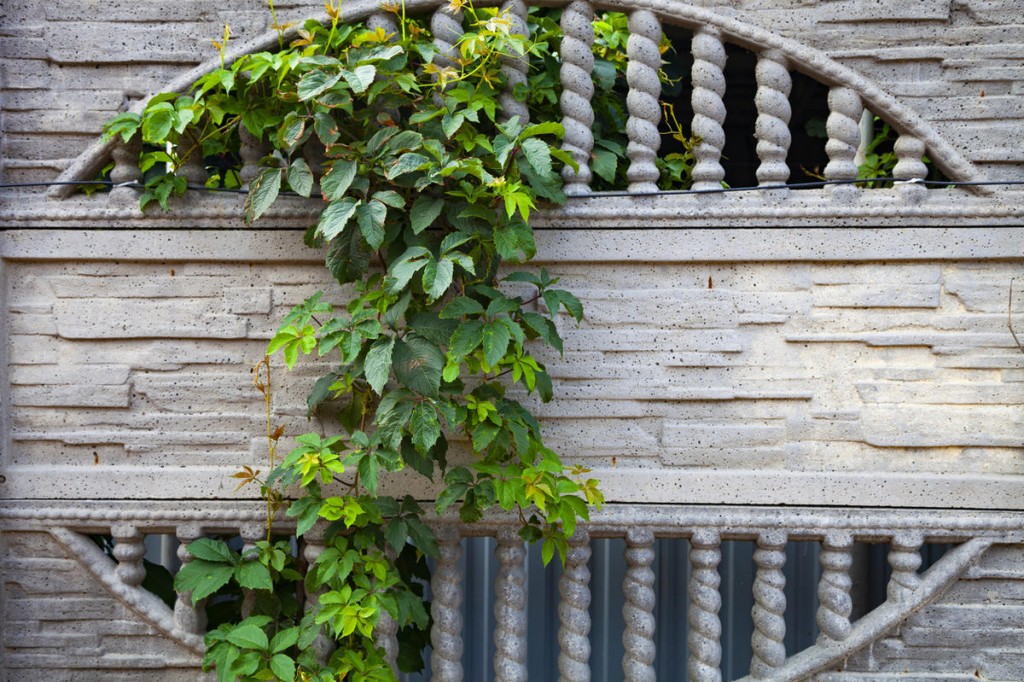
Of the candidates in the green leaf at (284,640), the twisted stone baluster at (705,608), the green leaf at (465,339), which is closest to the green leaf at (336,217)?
the green leaf at (465,339)

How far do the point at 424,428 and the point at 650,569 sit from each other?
0.79 meters

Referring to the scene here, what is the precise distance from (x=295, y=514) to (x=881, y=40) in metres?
1.99

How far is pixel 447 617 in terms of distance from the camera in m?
2.40

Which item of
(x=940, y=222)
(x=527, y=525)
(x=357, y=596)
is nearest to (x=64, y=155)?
(x=357, y=596)

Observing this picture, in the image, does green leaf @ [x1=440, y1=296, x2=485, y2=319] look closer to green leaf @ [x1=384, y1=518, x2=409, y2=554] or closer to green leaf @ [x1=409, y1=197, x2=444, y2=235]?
green leaf @ [x1=409, y1=197, x2=444, y2=235]

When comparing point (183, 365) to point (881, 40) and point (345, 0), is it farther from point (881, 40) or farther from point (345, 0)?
point (881, 40)

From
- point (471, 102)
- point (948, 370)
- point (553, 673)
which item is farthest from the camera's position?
point (553, 673)

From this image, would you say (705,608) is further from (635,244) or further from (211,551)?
(211,551)

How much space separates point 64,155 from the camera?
7.69ft

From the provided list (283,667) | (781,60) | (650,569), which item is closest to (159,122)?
(283,667)

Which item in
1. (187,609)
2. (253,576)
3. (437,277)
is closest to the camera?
(437,277)

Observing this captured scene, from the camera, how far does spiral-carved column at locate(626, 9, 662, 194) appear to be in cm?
231

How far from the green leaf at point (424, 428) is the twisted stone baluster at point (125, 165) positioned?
1021mm

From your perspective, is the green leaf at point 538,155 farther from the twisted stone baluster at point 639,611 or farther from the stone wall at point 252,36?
the twisted stone baluster at point 639,611
